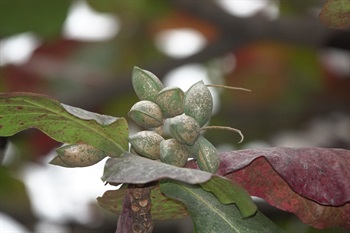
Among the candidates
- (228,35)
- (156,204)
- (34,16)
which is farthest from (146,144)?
(34,16)

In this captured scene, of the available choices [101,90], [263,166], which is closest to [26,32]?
[101,90]

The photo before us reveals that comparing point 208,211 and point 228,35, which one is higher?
point 208,211

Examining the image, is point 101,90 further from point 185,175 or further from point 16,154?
point 185,175

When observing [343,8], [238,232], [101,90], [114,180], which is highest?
[343,8]

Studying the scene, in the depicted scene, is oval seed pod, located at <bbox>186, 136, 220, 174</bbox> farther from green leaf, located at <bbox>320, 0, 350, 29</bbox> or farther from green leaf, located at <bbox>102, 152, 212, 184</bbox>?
green leaf, located at <bbox>320, 0, 350, 29</bbox>

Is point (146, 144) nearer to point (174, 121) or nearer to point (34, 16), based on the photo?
point (174, 121)

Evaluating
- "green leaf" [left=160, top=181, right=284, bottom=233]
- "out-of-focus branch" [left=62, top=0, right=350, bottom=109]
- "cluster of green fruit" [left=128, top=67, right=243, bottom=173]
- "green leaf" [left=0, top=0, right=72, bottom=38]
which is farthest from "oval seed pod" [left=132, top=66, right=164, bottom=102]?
"green leaf" [left=0, top=0, right=72, bottom=38]

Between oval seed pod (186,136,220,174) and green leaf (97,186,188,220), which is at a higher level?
oval seed pod (186,136,220,174)
